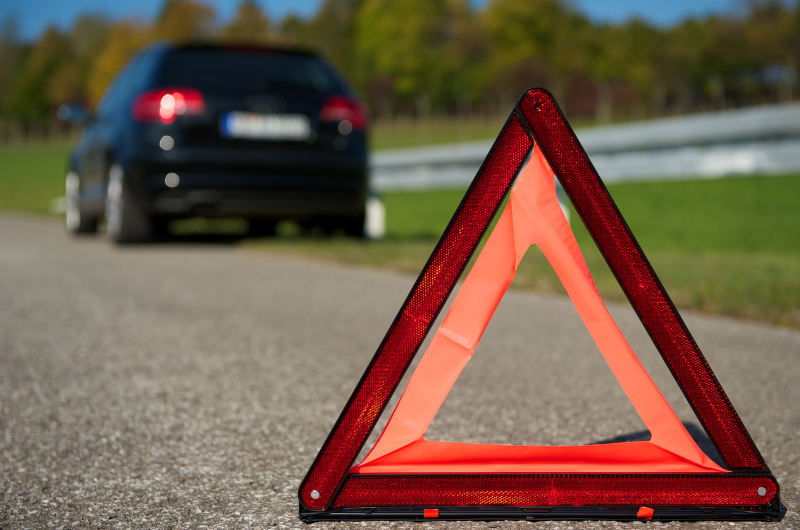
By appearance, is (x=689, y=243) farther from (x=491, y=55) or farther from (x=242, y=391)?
(x=491, y=55)

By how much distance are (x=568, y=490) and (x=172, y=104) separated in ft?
20.8

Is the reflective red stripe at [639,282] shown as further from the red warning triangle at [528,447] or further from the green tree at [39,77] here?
the green tree at [39,77]

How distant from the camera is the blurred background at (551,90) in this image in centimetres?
760

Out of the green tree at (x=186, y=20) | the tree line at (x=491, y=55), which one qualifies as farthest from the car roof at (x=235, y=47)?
the green tree at (x=186, y=20)

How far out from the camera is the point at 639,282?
1921 millimetres

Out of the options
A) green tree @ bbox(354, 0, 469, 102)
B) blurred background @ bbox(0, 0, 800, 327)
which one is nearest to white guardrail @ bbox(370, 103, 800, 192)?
blurred background @ bbox(0, 0, 800, 327)

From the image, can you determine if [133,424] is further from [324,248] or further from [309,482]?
[324,248]

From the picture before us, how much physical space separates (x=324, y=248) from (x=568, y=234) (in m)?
6.22

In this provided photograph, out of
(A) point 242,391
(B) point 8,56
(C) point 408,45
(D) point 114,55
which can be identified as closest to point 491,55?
(C) point 408,45

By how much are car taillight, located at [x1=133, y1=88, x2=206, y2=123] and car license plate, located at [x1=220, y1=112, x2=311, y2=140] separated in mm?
252

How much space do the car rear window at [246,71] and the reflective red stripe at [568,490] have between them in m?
6.23

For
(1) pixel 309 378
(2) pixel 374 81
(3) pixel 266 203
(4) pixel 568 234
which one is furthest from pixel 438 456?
(2) pixel 374 81

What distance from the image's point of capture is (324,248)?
322 inches

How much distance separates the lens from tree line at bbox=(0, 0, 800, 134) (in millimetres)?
71375
